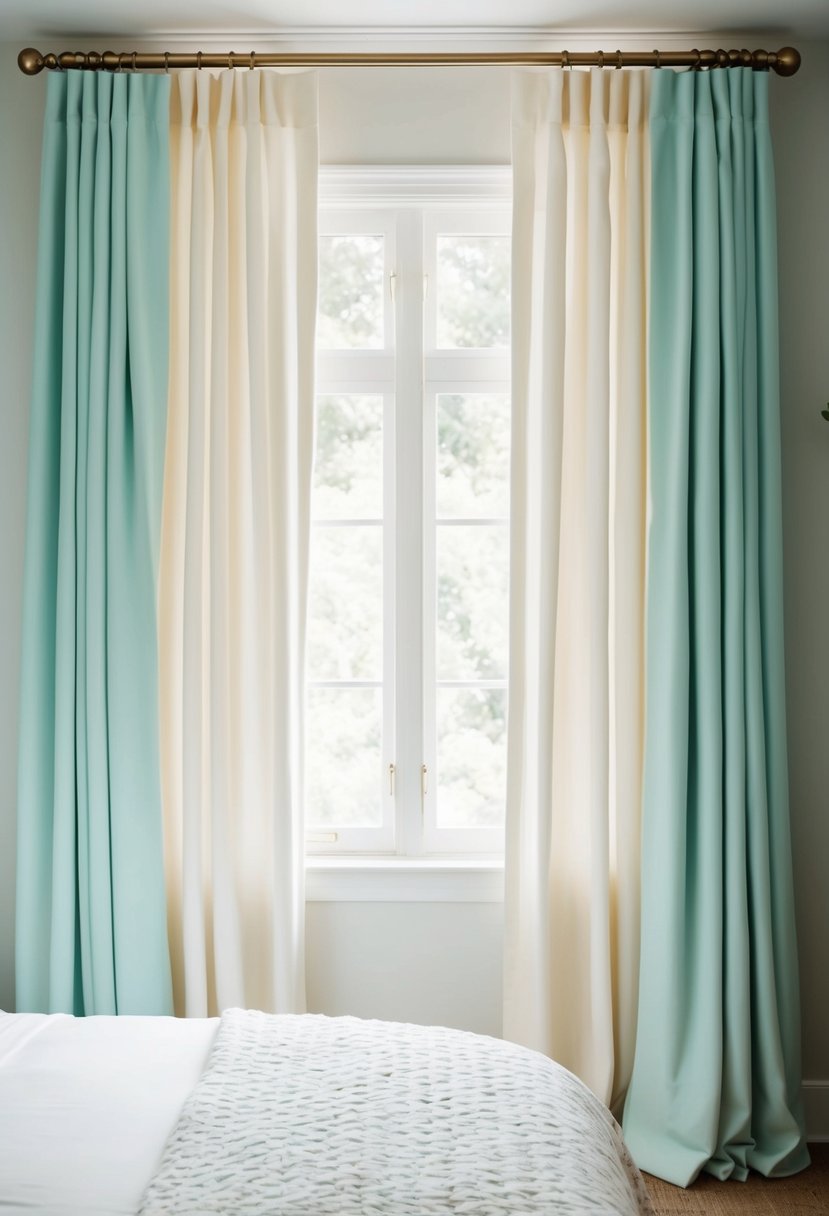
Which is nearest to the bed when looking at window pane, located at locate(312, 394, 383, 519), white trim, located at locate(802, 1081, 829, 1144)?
white trim, located at locate(802, 1081, 829, 1144)

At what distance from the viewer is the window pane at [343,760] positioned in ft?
8.52

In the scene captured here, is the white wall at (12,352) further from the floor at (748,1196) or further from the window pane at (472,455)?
the floor at (748,1196)

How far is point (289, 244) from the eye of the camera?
2.43 meters

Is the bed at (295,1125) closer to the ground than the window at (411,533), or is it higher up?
closer to the ground

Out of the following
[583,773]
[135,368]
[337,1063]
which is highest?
[135,368]

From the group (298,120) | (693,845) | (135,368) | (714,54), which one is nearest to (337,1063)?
(693,845)

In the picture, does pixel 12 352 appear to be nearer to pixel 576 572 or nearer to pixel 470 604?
pixel 470 604

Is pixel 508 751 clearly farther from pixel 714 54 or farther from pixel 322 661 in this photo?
pixel 714 54

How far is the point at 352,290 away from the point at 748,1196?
7.93 ft

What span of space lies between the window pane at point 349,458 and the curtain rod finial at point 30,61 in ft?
3.40

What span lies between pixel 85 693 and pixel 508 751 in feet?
3.41

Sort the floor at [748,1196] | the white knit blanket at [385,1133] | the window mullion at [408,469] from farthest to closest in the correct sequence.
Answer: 1. the window mullion at [408,469]
2. the floor at [748,1196]
3. the white knit blanket at [385,1133]

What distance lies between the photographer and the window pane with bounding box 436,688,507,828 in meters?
2.60

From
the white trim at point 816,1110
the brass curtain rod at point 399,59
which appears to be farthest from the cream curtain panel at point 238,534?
the white trim at point 816,1110
